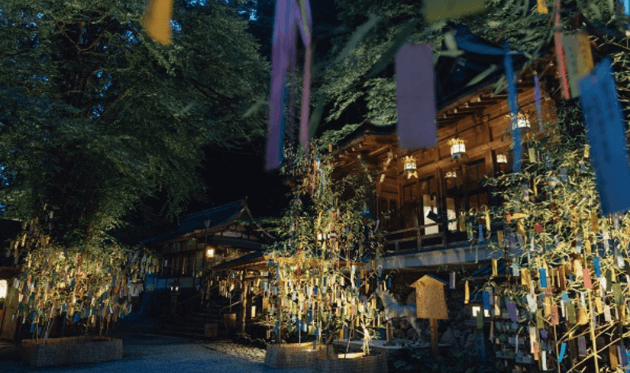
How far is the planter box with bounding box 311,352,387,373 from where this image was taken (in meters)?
7.85

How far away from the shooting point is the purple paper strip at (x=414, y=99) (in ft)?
32.2

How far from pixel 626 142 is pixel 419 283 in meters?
5.35

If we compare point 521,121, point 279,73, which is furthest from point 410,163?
point 279,73

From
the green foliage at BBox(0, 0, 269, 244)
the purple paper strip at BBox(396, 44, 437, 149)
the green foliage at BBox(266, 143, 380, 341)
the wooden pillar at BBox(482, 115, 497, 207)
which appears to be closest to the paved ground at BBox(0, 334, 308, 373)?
the green foliage at BBox(266, 143, 380, 341)

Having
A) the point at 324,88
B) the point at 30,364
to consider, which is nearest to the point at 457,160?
the point at 324,88

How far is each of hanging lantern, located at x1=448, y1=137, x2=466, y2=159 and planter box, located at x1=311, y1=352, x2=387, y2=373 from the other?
5.71 meters

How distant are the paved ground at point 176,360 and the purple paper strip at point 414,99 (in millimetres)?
6240

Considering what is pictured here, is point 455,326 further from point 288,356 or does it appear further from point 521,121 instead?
point 521,121

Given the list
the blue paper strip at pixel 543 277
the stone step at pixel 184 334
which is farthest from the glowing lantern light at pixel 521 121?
the stone step at pixel 184 334

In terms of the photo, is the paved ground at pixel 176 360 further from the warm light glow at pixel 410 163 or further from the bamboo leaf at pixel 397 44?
the bamboo leaf at pixel 397 44

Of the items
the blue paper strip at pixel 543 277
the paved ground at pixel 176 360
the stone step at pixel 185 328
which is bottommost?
the paved ground at pixel 176 360

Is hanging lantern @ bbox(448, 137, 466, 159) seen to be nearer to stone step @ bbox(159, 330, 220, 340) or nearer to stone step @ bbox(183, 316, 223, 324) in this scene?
stone step @ bbox(159, 330, 220, 340)

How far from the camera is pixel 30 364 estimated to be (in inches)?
380

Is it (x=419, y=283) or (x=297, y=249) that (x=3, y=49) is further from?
(x=419, y=283)
